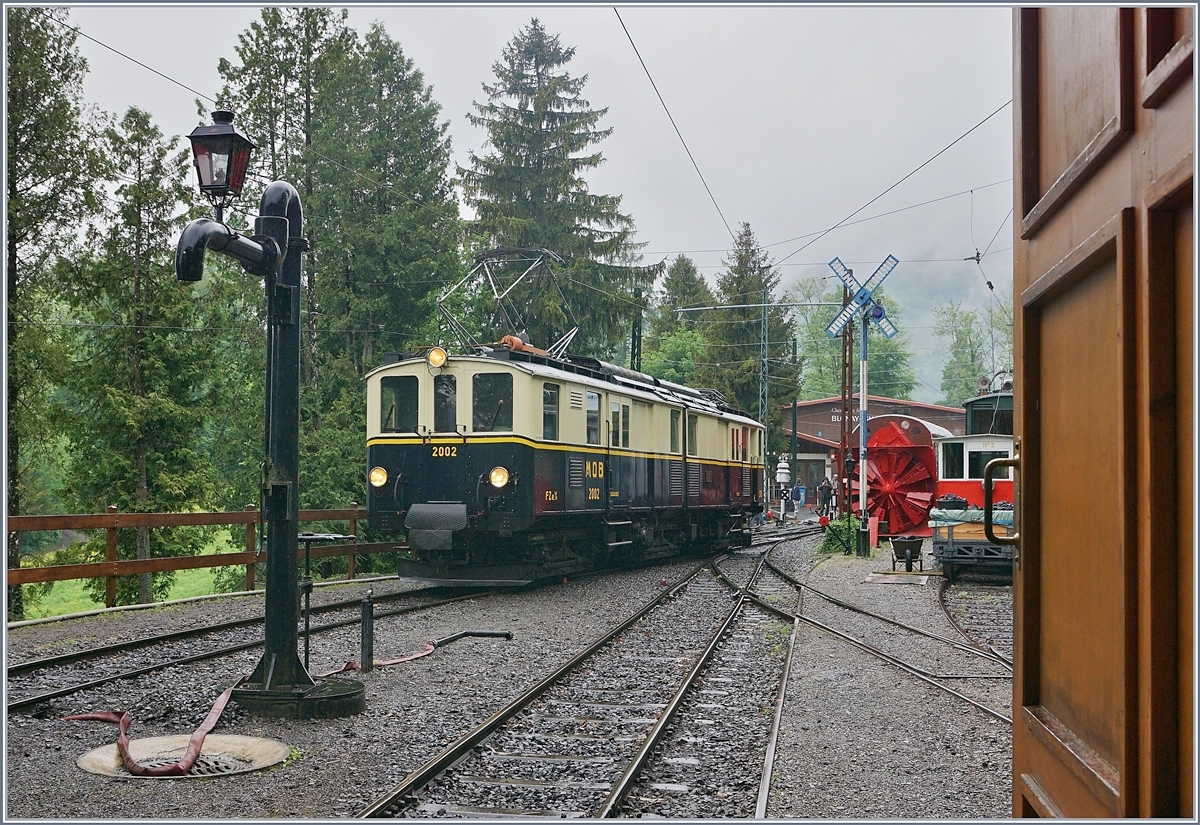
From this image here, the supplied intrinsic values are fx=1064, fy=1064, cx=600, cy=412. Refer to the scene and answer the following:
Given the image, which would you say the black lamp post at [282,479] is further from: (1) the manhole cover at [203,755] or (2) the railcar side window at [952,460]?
(2) the railcar side window at [952,460]

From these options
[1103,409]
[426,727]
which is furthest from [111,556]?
[1103,409]

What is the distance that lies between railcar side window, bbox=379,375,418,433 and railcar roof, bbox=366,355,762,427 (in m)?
0.21

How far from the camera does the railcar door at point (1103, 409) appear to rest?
170 cm

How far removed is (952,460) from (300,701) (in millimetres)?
16532

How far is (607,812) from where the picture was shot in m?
4.98

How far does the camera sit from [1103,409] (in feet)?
6.94

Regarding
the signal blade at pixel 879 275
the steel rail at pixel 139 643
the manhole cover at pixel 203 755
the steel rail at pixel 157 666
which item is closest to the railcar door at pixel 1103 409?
the manhole cover at pixel 203 755

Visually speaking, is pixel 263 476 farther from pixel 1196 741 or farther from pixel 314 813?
pixel 1196 741

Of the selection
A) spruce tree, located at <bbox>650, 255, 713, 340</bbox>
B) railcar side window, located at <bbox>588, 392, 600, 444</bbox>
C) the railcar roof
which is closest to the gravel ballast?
the railcar roof

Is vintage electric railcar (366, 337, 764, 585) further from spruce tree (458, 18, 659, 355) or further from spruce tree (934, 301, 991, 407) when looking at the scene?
spruce tree (934, 301, 991, 407)

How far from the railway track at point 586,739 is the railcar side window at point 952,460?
36.5 ft

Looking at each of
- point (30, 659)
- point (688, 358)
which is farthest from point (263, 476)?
point (688, 358)

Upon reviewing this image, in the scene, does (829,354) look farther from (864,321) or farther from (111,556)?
(111,556)

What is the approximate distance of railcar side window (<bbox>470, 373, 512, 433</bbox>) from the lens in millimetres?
13883
